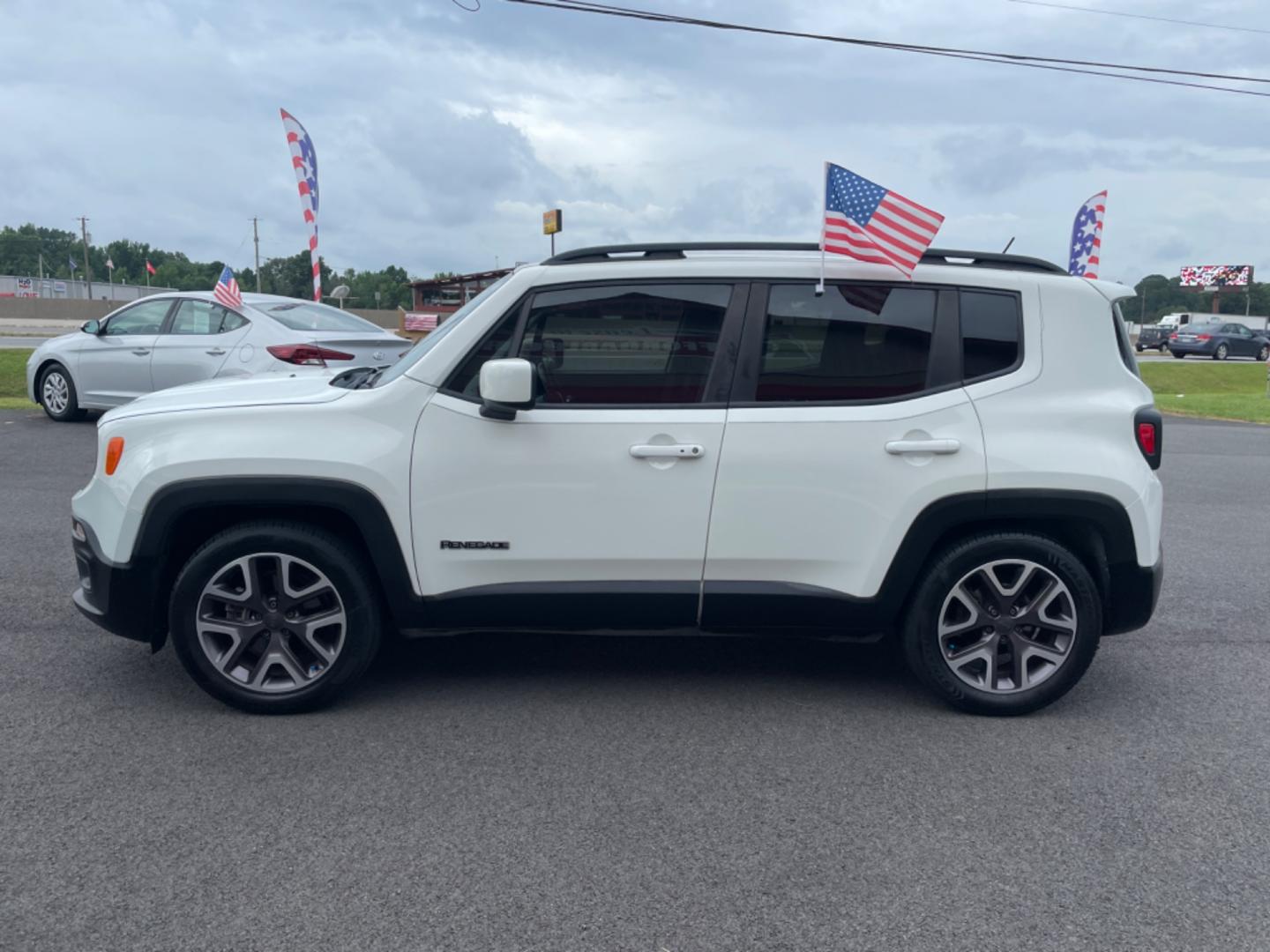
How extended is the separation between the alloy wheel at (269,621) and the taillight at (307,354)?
662cm

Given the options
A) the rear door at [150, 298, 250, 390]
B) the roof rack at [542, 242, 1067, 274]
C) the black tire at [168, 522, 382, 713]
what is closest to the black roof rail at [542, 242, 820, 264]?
the roof rack at [542, 242, 1067, 274]

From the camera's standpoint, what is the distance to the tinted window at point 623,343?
4449mm

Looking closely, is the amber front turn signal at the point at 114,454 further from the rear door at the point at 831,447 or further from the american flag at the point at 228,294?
the american flag at the point at 228,294

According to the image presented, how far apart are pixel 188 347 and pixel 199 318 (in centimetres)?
35

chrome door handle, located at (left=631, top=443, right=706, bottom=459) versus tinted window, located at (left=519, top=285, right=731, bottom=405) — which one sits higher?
tinted window, located at (left=519, top=285, right=731, bottom=405)

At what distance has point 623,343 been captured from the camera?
4473mm

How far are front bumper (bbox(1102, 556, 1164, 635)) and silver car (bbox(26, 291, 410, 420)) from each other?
794 cm

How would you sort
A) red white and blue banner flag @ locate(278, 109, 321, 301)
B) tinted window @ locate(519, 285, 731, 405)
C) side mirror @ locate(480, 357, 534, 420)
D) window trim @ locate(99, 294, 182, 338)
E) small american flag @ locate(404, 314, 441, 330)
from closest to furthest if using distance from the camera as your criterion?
side mirror @ locate(480, 357, 534, 420), tinted window @ locate(519, 285, 731, 405), window trim @ locate(99, 294, 182, 338), red white and blue banner flag @ locate(278, 109, 321, 301), small american flag @ locate(404, 314, 441, 330)

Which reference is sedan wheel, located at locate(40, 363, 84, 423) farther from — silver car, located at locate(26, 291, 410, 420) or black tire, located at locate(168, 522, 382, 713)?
black tire, located at locate(168, 522, 382, 713)

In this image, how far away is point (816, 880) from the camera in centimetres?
323

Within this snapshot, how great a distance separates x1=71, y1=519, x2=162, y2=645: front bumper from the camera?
440cm

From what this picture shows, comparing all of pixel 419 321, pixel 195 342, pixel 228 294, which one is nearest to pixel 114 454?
pixel 228 294

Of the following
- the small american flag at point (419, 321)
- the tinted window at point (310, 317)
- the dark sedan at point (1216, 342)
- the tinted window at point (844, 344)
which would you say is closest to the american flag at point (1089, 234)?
the tinted window at point (310, 317)

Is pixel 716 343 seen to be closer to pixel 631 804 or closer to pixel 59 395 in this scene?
pixel 631 804
